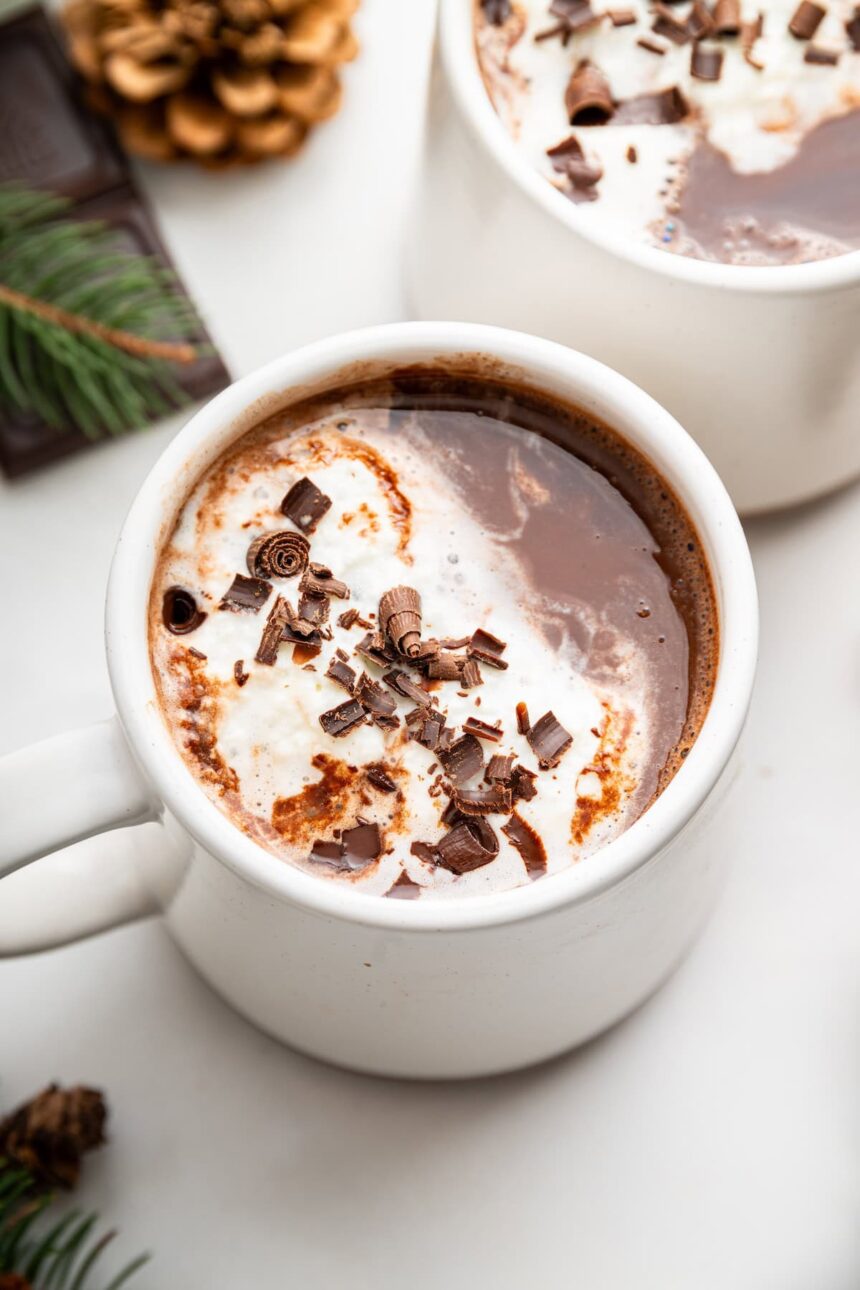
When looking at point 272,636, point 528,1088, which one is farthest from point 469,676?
point 528,1088

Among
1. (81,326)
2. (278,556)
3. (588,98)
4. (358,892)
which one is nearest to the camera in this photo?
(358,892)

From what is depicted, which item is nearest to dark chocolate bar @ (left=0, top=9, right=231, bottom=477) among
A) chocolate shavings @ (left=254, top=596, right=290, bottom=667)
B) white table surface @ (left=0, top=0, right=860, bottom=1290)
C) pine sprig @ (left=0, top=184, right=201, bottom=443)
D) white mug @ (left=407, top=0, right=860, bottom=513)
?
pine sprig @ (left=0, top=184, right=201, bottom=443)

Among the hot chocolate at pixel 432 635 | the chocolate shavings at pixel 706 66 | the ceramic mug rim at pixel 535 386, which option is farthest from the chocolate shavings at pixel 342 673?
the chocolate shavings at pixel 706 66

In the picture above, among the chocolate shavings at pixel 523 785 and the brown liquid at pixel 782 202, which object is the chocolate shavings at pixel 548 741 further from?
the brown liquid at pixel 782 202

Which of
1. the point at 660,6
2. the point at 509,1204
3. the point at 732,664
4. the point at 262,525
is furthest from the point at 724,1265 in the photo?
the point at 660,6

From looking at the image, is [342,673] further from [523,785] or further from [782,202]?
[782,202]

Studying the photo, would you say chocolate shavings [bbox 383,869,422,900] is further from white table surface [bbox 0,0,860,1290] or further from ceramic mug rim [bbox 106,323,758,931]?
white table surface [bbox 0,0,860,1290]
